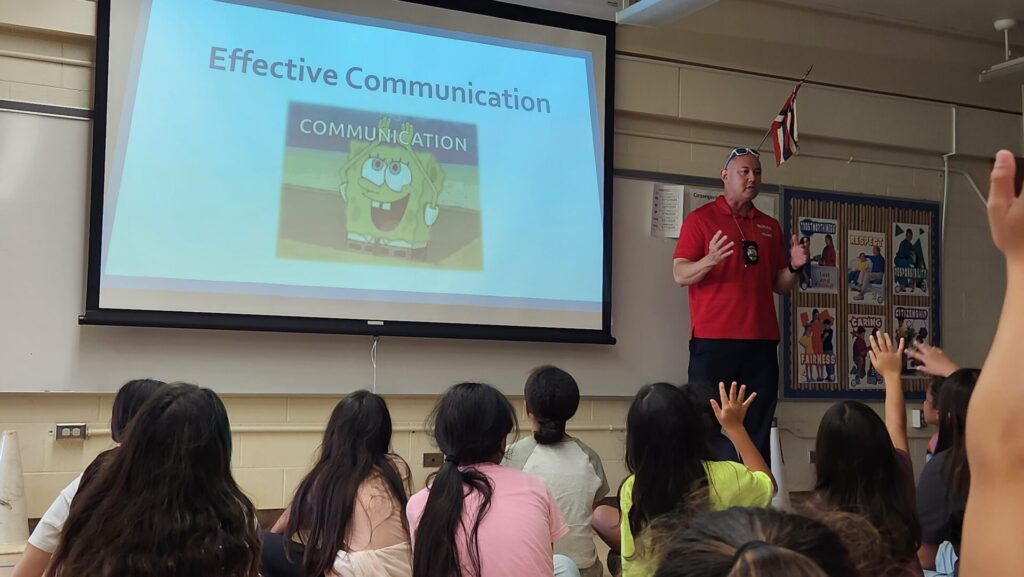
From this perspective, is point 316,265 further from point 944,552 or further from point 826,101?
point 826,101

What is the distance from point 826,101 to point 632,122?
118 centimetres

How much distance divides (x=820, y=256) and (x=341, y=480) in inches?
138

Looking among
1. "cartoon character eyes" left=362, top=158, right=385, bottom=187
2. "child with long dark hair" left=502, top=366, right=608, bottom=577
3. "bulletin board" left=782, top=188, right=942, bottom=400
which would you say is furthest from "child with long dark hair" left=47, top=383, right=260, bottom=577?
"bulletin board" left=782, top=188, right=942, bottom=400

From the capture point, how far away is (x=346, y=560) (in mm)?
2066

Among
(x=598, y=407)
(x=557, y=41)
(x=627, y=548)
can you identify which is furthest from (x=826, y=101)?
(x=627, y=548)

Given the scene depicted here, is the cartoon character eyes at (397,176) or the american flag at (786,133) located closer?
the cartoon character eyes at (397,176)

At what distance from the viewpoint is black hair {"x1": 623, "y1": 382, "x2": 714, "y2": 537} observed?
1.93 metres

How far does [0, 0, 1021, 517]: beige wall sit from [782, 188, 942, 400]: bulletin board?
10 cm

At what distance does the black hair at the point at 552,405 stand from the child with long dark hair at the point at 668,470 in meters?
0.65

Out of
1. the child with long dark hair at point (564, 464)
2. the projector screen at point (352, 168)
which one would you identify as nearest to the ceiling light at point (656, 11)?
the projector screen at point (352, 168)

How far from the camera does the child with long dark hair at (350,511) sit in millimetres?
2080

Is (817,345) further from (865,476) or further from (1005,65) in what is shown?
(865,476)

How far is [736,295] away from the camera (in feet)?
A: 13.8

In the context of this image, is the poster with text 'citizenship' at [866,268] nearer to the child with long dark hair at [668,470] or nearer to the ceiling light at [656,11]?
the ceiling light at [656,11]
